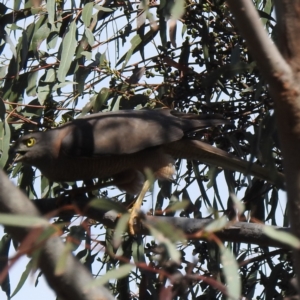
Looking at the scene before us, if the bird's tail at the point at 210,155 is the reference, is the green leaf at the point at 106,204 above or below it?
below

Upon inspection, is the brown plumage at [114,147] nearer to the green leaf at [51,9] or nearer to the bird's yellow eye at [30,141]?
the bird's yellow eye at [30,141]

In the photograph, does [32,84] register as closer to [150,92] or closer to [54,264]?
[150,92]

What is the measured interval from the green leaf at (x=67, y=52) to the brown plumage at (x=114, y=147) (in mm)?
248

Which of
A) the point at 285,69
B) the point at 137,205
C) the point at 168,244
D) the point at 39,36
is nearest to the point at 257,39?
the point at 285,69

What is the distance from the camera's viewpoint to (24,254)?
41.7 inches

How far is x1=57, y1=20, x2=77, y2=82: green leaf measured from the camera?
3441mm

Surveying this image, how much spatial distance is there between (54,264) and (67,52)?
8.12 feet

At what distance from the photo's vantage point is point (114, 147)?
353cm

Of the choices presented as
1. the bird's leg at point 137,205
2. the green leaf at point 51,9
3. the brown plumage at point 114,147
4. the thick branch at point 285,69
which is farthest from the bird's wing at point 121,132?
the thick branch at point 285,69

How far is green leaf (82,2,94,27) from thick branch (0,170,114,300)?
2.37 meters

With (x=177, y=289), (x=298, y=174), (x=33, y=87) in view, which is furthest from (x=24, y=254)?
(x=33, y=87)

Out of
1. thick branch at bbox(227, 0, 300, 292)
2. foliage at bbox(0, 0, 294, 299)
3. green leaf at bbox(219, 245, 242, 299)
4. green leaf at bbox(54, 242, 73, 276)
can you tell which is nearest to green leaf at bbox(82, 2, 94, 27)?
foliage at bbox(0, 0, 294, 299)

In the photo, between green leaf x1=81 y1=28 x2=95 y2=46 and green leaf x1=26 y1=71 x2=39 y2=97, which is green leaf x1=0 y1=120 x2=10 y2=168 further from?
green leaf x1=81 y1=28 x2=95 y2=46

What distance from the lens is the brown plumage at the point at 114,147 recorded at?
3467 mm
